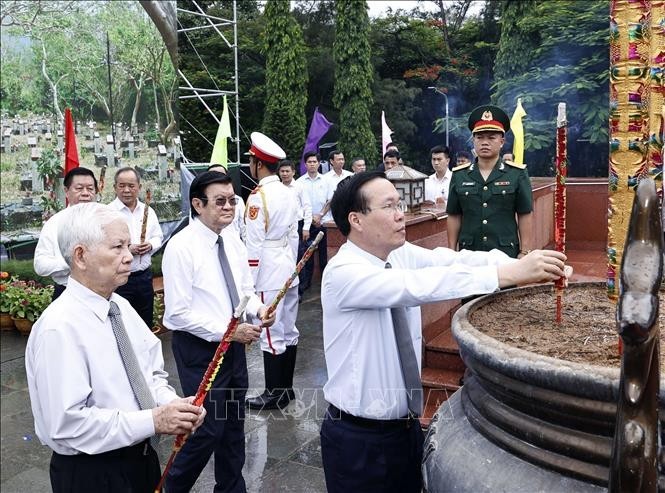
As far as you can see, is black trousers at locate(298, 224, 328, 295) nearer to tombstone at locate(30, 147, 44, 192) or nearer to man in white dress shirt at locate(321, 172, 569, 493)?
tombstone at locate(30, 147, 44, 192)

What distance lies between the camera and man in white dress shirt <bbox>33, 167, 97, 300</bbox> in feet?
14.6

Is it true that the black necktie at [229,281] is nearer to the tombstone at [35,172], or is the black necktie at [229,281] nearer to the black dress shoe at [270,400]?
the black dress shoe at [270,400]

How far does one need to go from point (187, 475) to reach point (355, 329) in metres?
1.39

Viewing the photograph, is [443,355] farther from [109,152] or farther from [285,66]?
[285,66]

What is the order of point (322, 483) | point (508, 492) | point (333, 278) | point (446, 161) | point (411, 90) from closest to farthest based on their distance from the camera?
point (508, 492) → point (333, 278) → point (322, 483) → point (446, 161) → point (411, 90)

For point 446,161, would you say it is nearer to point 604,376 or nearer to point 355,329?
point 355,329

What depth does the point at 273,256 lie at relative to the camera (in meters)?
5.48

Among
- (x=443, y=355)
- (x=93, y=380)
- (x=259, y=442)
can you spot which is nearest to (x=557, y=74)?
(x=443, y=355)

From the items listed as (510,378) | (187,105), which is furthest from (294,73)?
(510,378)

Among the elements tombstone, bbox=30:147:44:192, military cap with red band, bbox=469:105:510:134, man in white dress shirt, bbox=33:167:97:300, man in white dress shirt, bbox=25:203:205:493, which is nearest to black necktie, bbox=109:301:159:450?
man in white dress shirt, bbox=25:203:205:493

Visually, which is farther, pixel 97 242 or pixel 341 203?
pixel 341 203

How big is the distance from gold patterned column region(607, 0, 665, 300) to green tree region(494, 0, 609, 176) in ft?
47.9

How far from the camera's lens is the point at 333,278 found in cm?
229

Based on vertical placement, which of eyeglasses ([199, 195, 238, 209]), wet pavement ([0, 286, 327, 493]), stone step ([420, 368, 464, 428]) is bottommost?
wet pavement ([0, 286, 327, 493])
